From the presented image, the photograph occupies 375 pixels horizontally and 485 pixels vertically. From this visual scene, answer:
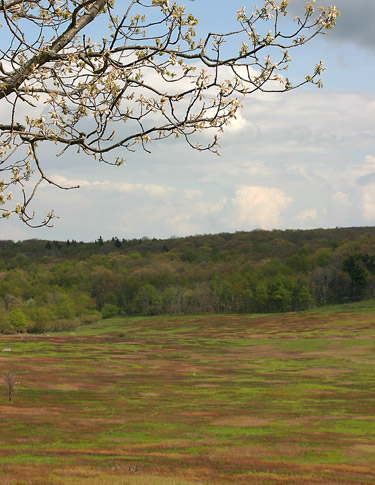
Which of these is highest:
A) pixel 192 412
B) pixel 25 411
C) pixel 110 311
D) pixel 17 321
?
pixel 25 411

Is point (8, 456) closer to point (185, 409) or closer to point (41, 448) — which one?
point (41, 448)

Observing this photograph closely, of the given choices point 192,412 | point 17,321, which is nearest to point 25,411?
point 192,412

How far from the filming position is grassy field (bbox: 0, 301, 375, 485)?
2658cm

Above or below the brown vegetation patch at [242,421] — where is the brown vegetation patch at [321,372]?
below

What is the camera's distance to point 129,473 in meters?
24.7

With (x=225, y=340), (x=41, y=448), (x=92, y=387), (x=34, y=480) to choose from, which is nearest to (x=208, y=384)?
(x=92, y=387)

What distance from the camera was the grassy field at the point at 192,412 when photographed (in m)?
26.6

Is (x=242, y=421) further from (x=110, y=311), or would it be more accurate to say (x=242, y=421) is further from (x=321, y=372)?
(x=110, y=311)

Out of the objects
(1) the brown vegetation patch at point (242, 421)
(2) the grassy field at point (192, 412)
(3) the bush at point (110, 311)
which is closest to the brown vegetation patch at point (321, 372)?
(2) the grassy field at point (192, 412)

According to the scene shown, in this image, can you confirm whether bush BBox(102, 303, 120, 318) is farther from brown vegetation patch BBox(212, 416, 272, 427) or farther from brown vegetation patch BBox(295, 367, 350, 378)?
brown vegetation patch BBox(212, 416, 272, 427)

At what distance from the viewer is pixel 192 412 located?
47125 mm

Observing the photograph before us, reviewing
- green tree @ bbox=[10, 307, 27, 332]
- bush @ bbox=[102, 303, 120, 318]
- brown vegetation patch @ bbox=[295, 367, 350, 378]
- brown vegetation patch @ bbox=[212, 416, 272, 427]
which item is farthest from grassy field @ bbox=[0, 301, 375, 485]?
bush @ bbox=[102, 303, 120, 318]

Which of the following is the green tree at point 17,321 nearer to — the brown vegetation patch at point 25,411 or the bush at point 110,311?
the bush at point 110,311

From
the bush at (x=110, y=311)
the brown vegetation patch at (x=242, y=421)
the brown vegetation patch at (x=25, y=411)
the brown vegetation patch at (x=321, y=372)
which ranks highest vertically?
the brown vegetation patch at (x=25, y=411)
